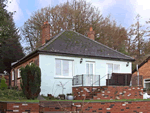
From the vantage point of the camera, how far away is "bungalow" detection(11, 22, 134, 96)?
1548 cm

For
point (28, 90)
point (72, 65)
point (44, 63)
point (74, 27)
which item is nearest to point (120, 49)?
point (74, 27)

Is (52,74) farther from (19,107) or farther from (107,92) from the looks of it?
(19,107)

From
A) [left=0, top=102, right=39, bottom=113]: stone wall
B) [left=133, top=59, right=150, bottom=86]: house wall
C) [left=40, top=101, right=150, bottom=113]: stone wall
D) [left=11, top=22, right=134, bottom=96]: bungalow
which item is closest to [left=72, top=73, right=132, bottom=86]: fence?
[left=11, top=22, right=134, bottom=96]: bungalow

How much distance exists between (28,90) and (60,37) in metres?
7.76

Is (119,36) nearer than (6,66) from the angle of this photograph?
No

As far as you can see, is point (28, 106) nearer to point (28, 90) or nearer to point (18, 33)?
point (28, 90)

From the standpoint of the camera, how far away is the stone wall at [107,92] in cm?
1366

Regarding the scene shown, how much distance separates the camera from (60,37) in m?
18.4

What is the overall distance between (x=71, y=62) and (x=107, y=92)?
4222mm

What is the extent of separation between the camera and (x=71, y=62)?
16734 millimetres

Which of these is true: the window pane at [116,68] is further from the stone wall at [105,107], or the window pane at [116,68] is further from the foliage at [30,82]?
the foliage at [30,82]

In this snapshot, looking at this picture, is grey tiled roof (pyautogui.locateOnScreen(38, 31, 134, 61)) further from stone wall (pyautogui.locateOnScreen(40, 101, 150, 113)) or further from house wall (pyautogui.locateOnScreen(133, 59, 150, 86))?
house wall (pyautogui.locateOnScreen(133, 59, 150, 86))

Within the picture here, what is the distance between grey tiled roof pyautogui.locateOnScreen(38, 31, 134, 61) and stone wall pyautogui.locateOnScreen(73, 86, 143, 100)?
3310 mm

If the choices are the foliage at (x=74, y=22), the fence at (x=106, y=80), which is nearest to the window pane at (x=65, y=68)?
the fence at (x=106, y=80)
